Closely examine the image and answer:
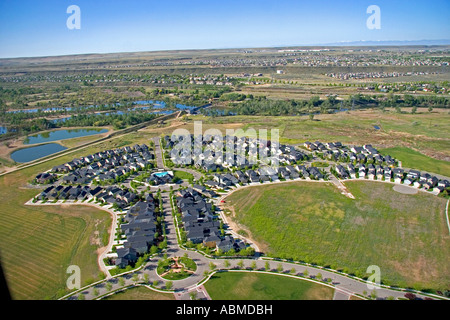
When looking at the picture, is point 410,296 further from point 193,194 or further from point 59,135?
point 59,135

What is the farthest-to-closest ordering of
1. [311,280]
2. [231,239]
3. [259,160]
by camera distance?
[259,160]
[231,239]
[311,280]

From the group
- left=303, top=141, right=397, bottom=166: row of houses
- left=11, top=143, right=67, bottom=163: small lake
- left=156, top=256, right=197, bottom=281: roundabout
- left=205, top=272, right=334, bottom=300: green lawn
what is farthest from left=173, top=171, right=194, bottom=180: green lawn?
left=11, top=143, right=67, bottom=163: small lake

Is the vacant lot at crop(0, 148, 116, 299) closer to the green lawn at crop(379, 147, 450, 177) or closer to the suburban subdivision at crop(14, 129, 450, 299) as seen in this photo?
the suburban subdivision at crop(14, 129, 450, 299)

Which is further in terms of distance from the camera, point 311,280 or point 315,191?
point 315,191

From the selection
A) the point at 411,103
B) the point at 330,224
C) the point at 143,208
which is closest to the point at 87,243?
the point at 143,208

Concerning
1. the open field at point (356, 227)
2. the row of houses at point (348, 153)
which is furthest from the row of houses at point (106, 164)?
the row of houses at point (348, 153)

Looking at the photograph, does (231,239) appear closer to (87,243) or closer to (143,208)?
(143,208)
